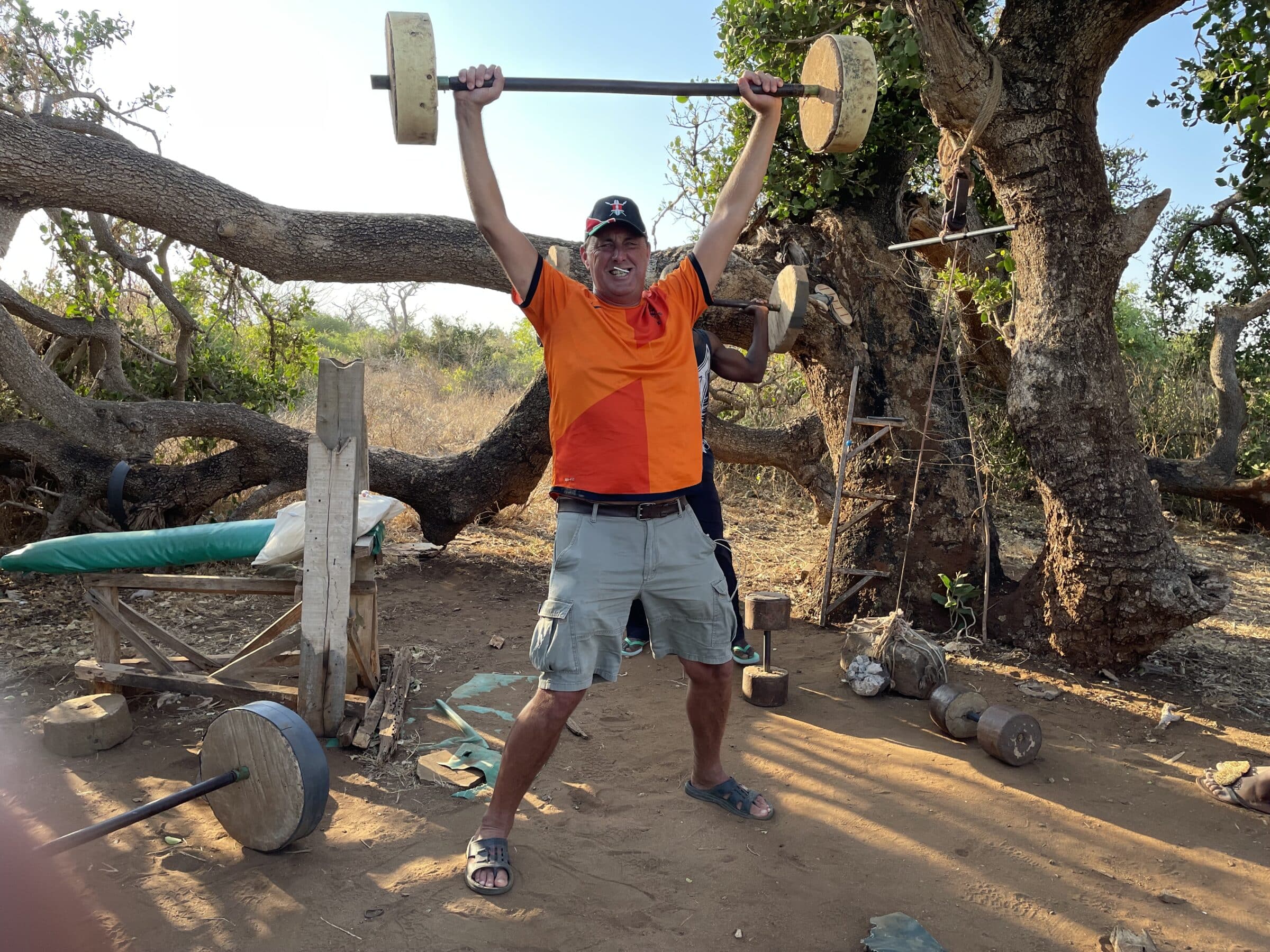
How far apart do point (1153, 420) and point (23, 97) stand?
1252 cm

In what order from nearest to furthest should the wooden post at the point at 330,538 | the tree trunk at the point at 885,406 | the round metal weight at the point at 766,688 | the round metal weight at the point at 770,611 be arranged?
the wooden post at the point at 330,538, the round metal weight at the point at 766,688, the round metal weight at the point at 770,611, the tree trunk at the point at 885,406

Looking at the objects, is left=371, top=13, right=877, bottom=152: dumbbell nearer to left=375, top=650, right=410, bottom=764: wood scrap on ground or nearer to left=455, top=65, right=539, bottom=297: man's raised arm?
left=455, top=65, right=539, bottom=297: man's raised arm

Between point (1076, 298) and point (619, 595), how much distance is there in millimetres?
3546

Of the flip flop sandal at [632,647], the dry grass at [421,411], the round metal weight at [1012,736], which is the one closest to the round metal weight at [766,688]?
the flip flop sandal at [632,647]

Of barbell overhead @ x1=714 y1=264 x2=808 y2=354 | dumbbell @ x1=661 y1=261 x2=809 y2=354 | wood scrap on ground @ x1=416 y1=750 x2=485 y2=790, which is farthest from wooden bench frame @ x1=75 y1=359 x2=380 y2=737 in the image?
barbell overhead @ x1=714 y1=264 x2=808 y2=354

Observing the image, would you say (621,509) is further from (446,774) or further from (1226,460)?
(1226,460)

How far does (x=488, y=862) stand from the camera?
2.71 m

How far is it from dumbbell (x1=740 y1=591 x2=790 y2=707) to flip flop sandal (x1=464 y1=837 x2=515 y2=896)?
6.51 feet

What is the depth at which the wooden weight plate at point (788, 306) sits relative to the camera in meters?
4.33

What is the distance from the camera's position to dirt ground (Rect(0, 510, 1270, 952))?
2.58m

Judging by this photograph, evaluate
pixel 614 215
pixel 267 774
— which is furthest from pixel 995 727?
pixel 267 774

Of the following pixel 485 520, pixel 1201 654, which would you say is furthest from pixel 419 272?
pixel 1201 654

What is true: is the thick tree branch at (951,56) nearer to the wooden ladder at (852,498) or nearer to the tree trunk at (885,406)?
the tree trunk at (885,406)

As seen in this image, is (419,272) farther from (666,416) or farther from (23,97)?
(23,97)
